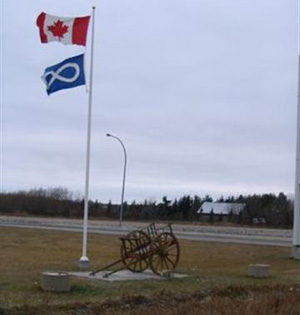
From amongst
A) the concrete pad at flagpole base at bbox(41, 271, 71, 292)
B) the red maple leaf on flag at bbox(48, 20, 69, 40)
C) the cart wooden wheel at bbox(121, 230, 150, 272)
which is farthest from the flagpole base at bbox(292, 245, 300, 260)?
the concrete pad at flagpole base at bbox(41, 271, 71, 292)

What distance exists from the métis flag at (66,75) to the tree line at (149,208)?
8309cm

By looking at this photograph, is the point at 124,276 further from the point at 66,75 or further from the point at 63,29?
the point at 63,29

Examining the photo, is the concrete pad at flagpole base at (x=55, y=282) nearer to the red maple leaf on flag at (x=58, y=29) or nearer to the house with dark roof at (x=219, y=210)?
the red maple leaf on flag at (x=58, y=29)

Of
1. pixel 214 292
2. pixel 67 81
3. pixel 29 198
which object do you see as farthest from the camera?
pixel 29 198

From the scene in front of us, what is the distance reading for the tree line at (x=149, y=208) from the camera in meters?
111

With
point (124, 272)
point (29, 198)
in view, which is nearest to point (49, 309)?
point (124, 272)

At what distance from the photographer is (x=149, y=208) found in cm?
11950

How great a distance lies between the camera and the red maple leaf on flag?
19.1m

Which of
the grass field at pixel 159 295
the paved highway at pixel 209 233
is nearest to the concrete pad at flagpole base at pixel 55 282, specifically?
the grass field at pixel 159 295

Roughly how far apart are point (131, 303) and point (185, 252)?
19281mm

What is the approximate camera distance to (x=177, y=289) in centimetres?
1472

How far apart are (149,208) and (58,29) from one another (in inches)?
3979

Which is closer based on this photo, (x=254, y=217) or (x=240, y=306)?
(x=240, y=306)

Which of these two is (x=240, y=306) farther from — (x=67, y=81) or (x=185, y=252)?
(x=185, y=252)
